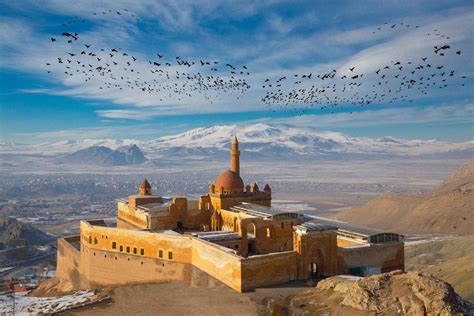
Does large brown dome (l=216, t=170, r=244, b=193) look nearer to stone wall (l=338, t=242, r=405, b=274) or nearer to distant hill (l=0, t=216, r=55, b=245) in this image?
stone wall (l=338, t=242, r=405, b=274)

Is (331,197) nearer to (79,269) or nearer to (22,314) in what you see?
(79,269)

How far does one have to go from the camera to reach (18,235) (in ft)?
320

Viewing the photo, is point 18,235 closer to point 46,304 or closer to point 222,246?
point 46,304

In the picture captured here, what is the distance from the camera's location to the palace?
30.5 meters

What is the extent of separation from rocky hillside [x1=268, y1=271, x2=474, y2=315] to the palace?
4.77 meters

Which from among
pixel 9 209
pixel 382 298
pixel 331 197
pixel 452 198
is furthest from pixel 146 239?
pixel 331 197

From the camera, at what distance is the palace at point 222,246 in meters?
30.5

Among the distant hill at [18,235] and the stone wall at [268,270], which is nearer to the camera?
the stone wall at [268,270]

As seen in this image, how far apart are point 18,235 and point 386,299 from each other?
3595 inches

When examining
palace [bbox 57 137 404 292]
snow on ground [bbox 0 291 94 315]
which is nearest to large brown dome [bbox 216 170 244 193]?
palace [bbox 57 137 404 292]

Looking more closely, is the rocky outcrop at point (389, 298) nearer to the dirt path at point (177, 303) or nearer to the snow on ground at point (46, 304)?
the dirt path at point (177, 303)

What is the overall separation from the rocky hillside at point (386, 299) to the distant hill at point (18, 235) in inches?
3294

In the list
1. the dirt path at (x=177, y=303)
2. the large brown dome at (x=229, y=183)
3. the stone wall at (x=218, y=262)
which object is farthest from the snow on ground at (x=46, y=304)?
the large brown dome at (x=229, y=183)

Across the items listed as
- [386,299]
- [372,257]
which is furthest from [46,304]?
[372,257]
